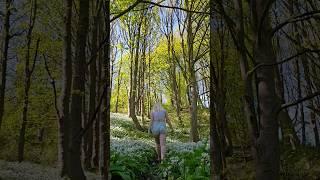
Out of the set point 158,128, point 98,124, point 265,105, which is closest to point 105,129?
point 98,124

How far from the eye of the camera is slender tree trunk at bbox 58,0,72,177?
4.39 ft

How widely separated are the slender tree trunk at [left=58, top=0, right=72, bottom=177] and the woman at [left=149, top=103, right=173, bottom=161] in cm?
153

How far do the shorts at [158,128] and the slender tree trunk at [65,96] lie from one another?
1.61 m

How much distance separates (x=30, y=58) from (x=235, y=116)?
1.09 m

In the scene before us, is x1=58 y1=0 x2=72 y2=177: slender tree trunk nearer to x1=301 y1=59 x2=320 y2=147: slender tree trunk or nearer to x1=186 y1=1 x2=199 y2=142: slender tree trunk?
x1=301 y1=59 x2=320 y2=147: slender tree trunk

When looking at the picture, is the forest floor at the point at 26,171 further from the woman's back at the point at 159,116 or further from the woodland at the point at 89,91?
the woman's back at the point at 159,116

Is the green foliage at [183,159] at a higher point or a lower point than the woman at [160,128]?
lower

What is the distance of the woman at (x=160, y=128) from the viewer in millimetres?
3004

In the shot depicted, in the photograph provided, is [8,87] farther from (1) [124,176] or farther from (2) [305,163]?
(2) [305,163]

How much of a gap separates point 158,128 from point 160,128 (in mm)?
19

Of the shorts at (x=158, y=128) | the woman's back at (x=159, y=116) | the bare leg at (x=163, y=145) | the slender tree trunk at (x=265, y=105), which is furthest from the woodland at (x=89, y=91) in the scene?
the woman's back at (x=159, y=116)

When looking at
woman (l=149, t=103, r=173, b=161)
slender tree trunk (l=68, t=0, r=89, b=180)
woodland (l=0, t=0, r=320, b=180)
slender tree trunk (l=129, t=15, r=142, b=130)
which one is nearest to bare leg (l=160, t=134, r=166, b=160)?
woman (l=149, t=103, r=173, b=161)

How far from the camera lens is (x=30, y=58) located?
175 cm

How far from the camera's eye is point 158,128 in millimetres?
3094
